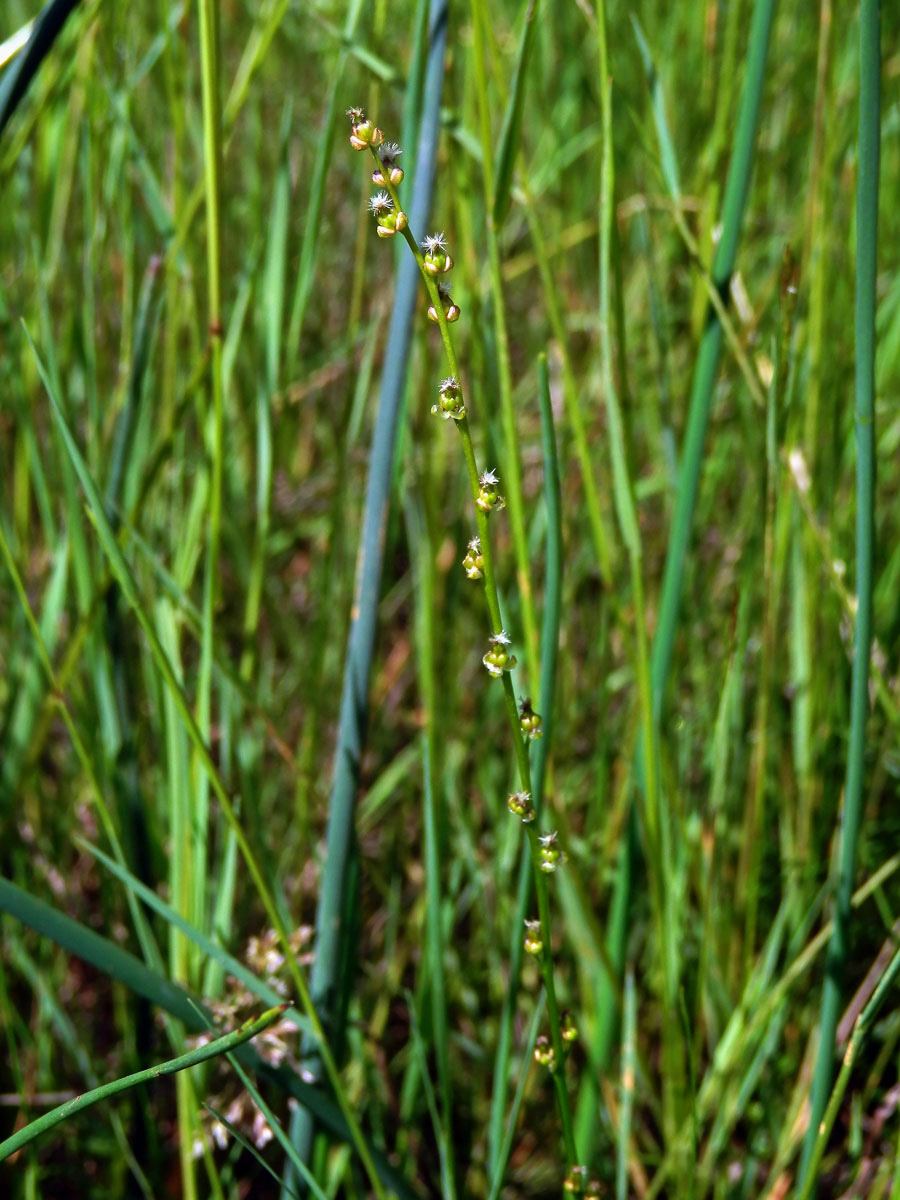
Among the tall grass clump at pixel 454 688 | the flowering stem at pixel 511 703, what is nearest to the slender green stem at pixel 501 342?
the tall grass clump at pixel 454 688

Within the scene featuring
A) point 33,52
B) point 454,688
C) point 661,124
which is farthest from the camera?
point 454,688

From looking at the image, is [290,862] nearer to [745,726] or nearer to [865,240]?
[745,726]

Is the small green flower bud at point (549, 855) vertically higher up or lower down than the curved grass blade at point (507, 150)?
lower down

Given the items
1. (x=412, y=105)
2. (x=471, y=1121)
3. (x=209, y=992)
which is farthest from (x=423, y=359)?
(x=471, y=1121)

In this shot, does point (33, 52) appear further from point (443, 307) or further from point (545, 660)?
point (545, 660)

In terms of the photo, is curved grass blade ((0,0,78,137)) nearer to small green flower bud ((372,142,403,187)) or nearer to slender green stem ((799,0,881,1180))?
small green flower bud ((372,142,403,187))

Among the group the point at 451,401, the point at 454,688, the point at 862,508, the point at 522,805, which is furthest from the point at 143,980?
the point at 454,688

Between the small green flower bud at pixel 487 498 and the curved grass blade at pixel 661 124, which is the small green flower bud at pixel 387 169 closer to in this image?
the small green flower bud at pixel 487 498

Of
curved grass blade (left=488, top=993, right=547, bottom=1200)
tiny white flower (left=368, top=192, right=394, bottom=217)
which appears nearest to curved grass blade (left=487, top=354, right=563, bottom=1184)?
curved grass blade (left=488, top=993, right=547, bottom=1200)
